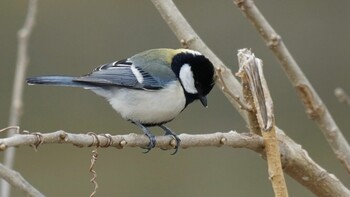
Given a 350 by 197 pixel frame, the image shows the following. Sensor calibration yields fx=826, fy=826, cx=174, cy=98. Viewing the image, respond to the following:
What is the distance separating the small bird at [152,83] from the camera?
5.22 ft

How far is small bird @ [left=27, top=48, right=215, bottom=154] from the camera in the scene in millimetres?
1591

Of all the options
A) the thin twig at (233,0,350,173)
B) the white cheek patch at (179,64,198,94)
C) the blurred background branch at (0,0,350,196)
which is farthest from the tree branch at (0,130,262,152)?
the blurred background branch at (0,0,350,196)

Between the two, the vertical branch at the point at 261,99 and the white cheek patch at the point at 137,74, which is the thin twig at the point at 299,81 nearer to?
the vertical branch at the point at 261,99

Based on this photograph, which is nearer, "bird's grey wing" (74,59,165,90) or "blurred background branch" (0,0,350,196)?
"bird's grey wing" (74,59,165,90)

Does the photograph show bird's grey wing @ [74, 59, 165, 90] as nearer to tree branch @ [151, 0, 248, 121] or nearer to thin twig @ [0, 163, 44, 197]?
tree branch @ [151, 0, 248, 121]

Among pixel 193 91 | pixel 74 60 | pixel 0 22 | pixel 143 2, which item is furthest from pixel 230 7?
pixel 193 91

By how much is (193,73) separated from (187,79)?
31mm

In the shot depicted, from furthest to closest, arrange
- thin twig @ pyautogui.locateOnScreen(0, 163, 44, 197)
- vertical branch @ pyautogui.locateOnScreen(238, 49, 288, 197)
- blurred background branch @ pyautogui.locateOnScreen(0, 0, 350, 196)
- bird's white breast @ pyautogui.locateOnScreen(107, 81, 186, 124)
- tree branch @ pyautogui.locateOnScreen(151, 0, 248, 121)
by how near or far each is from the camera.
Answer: blurred background branch @ pyautogui.locateOnScreen(0, 0, 350, 196) → bird's white breast @ pyautogui.locateOnScreen(107, 81, 186, 124) → tree branch @ pyautogui.locateOnScreen(151, 0, 248, 121) → vertical branch @ pyautogui.locateOnScreen(238, 49, 288, 197) → thin twig @ pyautogui.locateOnScreen(0, 163, 44, 197)

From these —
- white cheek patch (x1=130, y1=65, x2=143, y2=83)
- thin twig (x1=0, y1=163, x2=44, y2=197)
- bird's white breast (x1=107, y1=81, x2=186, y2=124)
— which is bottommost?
thin twig (x1=0, y1=163, x2=44, y2=197)

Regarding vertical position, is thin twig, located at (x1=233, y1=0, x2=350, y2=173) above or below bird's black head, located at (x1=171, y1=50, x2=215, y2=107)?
below

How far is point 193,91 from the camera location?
1685 mm

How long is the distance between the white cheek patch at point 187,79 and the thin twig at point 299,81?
48 centimetres

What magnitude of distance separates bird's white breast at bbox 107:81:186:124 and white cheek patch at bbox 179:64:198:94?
2 cm

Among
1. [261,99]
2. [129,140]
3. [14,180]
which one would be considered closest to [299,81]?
[261,99]
